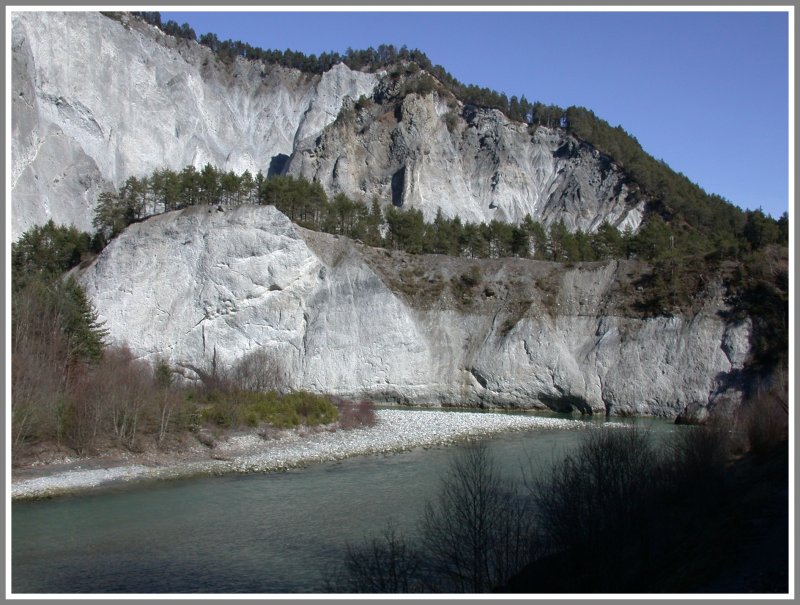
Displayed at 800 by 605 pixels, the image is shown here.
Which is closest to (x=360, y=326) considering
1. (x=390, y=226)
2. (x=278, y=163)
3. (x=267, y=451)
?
(x=390, y=226)

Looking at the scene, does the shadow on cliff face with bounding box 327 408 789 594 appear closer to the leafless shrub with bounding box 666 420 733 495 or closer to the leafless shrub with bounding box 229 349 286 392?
the leafless shrub with bounding box 666 420 733 495

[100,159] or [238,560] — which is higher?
[100,159]

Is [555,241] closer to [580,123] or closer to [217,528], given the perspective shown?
[580,123]

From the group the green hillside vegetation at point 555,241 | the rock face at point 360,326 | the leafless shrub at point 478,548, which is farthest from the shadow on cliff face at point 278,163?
the leafless shrub at point 478,548

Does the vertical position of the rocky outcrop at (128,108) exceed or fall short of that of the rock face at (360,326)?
it exceeds it

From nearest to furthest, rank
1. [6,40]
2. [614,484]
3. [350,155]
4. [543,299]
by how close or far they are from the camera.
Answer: [614,484] < [6,40] < [543,299] < [350,155]

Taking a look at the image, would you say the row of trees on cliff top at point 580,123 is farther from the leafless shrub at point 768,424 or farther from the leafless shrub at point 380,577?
the leafless shrub at point 380,577

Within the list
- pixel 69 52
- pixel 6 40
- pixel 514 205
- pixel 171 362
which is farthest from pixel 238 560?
pixel 514 205

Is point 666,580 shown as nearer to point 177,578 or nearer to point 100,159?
point 177,578
